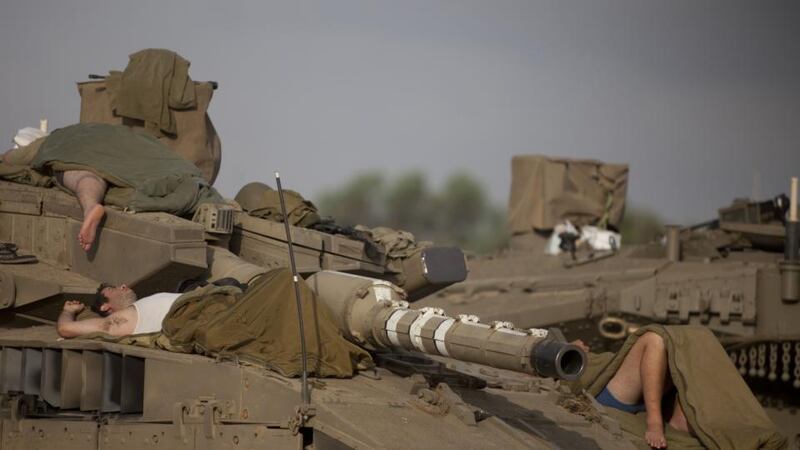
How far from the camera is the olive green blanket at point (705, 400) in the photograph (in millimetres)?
11312

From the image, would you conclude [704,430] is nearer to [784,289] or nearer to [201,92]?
[201,92]

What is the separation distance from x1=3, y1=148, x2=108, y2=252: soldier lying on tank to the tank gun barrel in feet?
5.62

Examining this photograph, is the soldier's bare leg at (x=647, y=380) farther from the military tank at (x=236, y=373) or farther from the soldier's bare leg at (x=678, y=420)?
the military tank at (x=236, y=373)

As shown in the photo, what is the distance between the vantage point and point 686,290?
18.7 metres

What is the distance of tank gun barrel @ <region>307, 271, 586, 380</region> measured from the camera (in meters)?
8.67

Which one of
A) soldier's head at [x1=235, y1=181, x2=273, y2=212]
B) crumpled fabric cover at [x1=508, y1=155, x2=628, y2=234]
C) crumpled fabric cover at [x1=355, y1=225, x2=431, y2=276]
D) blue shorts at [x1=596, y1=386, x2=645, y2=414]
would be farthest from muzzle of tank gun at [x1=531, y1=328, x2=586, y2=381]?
crumpled fabric cover at [x1=508, y1=155, x2=628, y2=234]

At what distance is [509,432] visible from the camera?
9812 mm

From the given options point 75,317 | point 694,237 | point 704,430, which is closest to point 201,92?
point 75,317

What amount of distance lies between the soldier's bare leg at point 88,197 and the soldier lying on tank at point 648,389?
Result: 142 inches

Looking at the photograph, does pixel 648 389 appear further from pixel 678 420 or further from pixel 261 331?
pixel 261 331

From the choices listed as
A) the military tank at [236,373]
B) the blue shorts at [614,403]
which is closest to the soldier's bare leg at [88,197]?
the military tank at [236,373]

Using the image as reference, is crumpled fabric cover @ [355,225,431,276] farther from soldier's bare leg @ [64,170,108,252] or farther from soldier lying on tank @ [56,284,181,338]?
soldier lying on tank @ [56,284,181,338]

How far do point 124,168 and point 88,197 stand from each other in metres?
0.49

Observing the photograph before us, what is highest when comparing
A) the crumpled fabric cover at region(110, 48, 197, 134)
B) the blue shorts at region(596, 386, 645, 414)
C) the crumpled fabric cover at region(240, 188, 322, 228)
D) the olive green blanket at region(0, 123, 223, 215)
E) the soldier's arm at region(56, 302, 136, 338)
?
the crumpled fabric cover at region(110, 48, 197, 134)
